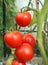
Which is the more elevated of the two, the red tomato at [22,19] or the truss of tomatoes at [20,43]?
the red tomato at [22,19]

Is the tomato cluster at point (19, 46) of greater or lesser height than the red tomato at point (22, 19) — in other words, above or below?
below

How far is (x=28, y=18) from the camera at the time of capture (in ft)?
1.46

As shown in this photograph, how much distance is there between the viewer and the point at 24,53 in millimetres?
425

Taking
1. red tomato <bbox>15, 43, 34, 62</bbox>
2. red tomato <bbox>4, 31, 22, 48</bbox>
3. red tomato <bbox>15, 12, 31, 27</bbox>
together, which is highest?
red tomato <bbox>15, 12, 31, 27</bbox>

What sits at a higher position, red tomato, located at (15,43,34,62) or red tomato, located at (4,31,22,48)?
red tomato, located at (4,31,22,48)

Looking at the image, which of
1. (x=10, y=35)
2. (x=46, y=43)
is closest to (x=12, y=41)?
(x=10, y=35)

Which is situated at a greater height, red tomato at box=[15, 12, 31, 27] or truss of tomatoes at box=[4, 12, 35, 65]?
red tomato at box=[15, 12, 31, 27]

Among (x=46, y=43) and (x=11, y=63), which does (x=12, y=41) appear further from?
(x=46, y=43)

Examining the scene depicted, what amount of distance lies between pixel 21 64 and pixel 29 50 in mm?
31

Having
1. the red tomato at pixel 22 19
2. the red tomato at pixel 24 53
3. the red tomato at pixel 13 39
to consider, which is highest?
the red tomato at pixel 22 19

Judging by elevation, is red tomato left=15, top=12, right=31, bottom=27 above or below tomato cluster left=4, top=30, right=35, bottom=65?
above

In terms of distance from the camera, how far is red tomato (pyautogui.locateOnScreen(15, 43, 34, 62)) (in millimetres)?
417

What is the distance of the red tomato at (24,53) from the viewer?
16.4 inches

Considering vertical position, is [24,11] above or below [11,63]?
above
